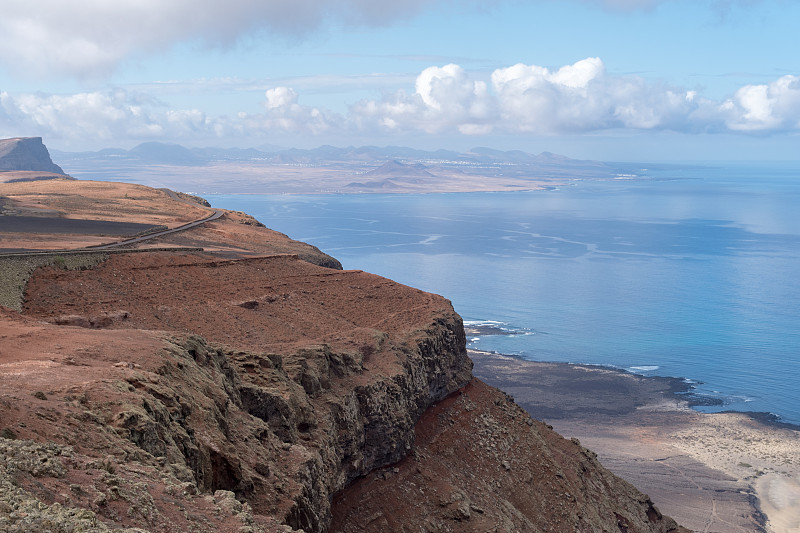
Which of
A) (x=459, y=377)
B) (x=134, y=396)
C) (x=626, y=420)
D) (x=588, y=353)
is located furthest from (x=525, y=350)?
(x=134, y=396)

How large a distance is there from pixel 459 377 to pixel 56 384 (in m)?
21.5

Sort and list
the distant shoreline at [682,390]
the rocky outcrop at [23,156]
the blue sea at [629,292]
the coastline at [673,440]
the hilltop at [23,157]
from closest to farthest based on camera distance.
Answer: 1. the coastline at [673,440]
2. the distant shoreline at [682,390]
3. the blue sea at [629,292]
4. the hilltop at [23,157]
5. the rocky outcrop at [23,156]

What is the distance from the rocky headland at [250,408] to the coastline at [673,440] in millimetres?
13808

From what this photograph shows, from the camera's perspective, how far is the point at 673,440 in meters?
60.1

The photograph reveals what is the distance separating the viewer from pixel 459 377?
33469 millimetres

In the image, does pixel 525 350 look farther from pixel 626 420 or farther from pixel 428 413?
pixel 428 413

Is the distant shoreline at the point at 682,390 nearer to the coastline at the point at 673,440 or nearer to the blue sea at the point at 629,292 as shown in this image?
the coastline at the point at 673,440

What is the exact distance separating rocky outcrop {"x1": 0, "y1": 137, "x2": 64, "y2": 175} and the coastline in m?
148

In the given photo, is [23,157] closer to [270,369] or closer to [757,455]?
[757,455]

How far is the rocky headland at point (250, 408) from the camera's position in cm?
1180

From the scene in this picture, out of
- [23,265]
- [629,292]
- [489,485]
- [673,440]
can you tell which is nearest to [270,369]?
[489,485]

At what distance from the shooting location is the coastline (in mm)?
49312

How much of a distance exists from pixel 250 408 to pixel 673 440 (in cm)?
4816

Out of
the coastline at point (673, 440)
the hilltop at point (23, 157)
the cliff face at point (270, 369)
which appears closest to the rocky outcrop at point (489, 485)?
the cliff face at point (270, 369)
